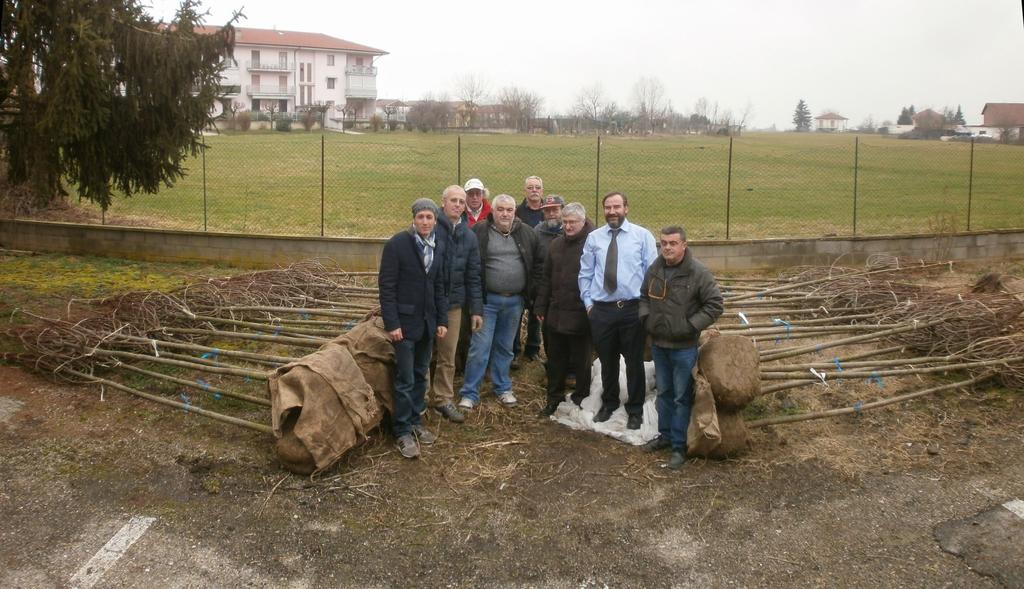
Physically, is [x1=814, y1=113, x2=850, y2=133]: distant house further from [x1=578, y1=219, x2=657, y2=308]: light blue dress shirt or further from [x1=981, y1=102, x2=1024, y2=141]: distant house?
[x1=578, y1=219, x2=657, y2=308]: light blue dress shirt

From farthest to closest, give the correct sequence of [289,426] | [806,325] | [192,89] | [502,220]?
[192,89] → [806,325] → [502,220] → [289,426]

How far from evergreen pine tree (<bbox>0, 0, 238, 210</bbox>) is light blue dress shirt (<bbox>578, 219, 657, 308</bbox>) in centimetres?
582

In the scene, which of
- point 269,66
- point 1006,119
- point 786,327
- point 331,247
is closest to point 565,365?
point 786,327

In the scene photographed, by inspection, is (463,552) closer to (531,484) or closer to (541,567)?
(541,567)

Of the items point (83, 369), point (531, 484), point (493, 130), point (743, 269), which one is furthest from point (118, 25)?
point (493, 130)

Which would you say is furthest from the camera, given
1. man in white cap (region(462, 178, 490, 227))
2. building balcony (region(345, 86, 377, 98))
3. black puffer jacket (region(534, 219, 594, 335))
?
building balcony (region(345, 86, 377, 98))

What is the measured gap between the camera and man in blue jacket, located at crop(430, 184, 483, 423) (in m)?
6.53

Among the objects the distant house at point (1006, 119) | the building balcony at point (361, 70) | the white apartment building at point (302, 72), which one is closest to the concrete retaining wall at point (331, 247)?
the distant house at point (1006, 119)

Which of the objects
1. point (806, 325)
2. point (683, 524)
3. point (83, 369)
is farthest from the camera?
point (806, 325)

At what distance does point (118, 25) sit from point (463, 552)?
25.1 ft

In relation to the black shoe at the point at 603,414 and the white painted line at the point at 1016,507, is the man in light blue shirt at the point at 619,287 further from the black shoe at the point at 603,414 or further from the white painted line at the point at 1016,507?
the white painted line at the point at 1016,507

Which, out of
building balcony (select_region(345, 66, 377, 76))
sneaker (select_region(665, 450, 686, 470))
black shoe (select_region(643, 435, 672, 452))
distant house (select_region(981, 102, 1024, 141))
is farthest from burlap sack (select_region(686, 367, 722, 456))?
building balcony (select_region(345, 66, 377, 76))

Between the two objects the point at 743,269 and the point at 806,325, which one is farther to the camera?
the point at 743,269

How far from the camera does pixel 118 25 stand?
9578 mm
